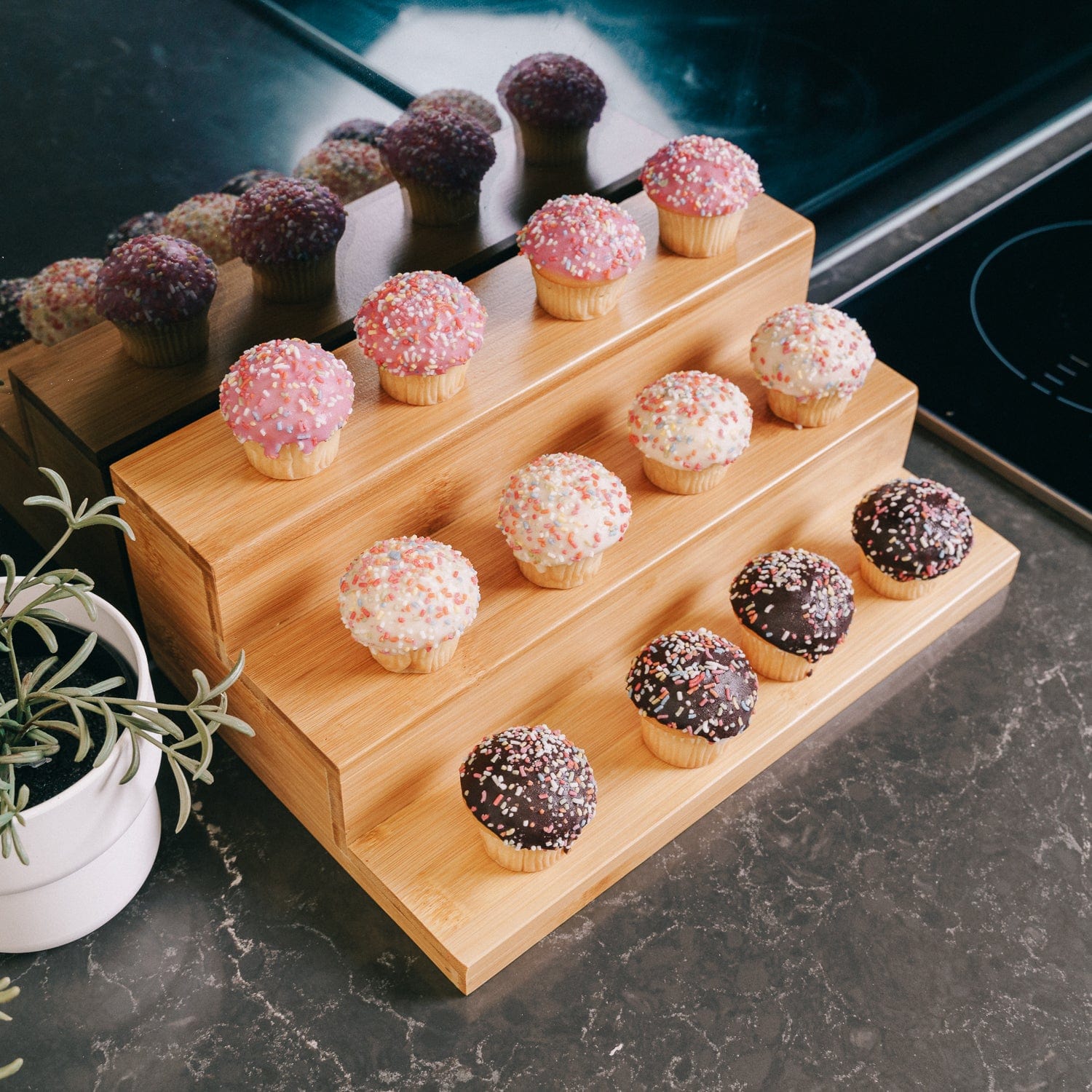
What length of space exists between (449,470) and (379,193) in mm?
424

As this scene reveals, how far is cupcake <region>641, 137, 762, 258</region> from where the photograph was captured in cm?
177

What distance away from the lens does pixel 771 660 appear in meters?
1.74

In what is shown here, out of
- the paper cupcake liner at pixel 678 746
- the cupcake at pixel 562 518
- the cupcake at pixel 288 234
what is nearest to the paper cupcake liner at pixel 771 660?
the paper cupcake liner at pixel 678 746

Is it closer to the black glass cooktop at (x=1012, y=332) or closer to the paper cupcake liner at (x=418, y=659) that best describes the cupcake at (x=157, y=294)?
the paper cupcake liner at (x=418, y=659)

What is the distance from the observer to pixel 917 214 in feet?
8.72

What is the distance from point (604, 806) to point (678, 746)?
114 millimetres

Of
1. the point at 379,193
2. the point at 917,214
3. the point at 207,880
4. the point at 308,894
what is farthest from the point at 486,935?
the point at 917,214

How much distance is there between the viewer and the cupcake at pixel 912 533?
5.82ft

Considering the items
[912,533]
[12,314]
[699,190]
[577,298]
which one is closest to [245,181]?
[12,314]

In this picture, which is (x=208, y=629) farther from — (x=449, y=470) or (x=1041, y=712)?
(x=1041, y=712)

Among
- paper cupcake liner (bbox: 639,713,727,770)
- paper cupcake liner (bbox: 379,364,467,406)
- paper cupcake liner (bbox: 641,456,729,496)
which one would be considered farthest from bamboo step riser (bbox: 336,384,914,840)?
paper cupcake liner (bbox: 379,364,467,406)

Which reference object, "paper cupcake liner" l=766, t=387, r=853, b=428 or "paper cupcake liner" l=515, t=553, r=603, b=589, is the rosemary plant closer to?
"paper cupcake liner" l=515, t=553, r=603, b=589

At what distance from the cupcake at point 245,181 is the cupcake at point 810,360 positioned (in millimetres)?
674

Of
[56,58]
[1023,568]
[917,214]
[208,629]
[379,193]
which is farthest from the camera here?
[917,214]
